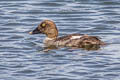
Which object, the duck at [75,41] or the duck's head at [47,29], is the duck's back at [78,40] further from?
the duck's head at [47,29]

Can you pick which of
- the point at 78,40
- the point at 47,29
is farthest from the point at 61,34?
the point at 78,40

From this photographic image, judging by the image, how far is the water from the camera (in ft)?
48.4

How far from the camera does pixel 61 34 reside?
19.6m

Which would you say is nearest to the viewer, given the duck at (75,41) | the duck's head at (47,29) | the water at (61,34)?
the water at (61,34)

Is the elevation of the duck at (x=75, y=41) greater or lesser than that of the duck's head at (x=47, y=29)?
lesser

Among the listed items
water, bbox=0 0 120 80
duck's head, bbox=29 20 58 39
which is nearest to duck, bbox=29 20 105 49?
duck's head, bbox=29 20 58 39

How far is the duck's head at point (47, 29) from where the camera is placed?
61.4 ft

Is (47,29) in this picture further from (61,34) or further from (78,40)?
(78,40)

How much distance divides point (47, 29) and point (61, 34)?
87cm

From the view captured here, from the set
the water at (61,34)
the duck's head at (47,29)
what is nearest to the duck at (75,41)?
the duck's head at (47,29)

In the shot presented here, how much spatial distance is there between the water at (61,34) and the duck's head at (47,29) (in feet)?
0.93

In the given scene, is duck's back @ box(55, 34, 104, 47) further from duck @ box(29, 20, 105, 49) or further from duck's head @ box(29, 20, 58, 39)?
duck's head @ box(29, 20, 58, 39)

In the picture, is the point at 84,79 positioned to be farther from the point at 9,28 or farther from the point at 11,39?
the point at 9,28

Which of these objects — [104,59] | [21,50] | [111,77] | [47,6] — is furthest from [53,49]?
[47,6]
